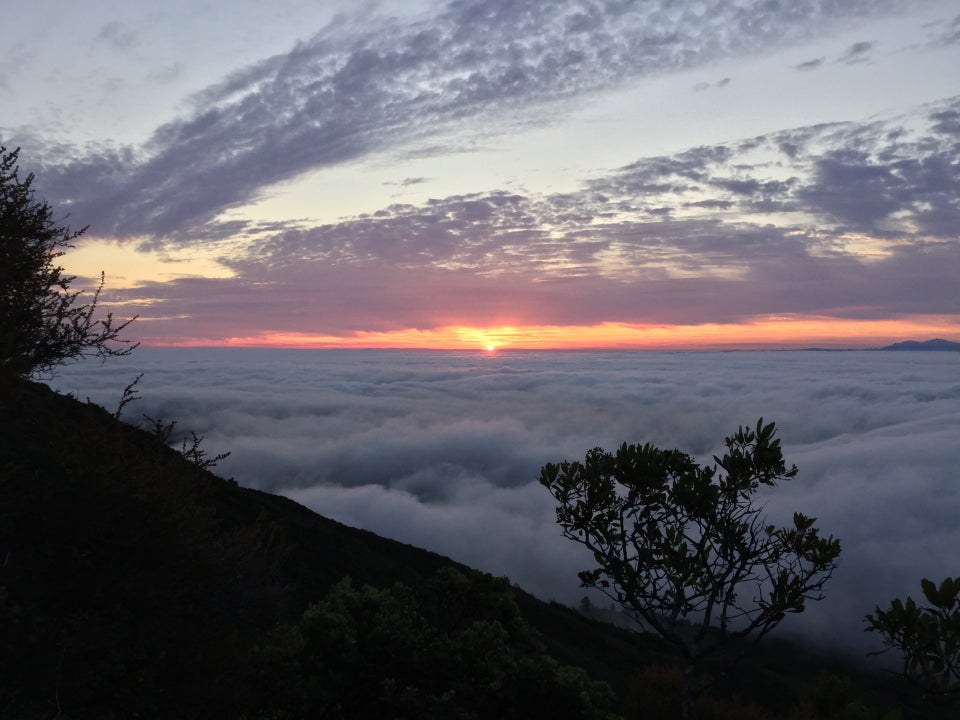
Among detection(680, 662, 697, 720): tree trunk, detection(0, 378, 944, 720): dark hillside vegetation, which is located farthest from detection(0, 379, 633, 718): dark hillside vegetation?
detection(680, 662, 697, 720): tree trunk

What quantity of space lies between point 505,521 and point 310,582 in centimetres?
11049

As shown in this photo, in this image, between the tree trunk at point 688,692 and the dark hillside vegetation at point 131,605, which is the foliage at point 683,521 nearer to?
the tree trunk at point 688,692

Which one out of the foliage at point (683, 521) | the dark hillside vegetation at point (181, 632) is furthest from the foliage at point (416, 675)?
the foliage at point (683, 521)

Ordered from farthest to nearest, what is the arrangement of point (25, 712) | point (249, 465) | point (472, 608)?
point (249, 465) → point (472, 608) → point (25, 712)

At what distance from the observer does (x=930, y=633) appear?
6203 mm

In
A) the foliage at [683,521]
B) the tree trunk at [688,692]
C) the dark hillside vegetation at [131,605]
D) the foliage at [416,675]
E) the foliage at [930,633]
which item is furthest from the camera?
the foliage at [683,521]

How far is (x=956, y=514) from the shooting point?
11800 centimetres

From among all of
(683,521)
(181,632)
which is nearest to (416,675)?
(181,632)

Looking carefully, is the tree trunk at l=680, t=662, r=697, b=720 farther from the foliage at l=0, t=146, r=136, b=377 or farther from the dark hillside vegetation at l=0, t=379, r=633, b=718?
the foliage at l=0, t=146, r=136, b=377

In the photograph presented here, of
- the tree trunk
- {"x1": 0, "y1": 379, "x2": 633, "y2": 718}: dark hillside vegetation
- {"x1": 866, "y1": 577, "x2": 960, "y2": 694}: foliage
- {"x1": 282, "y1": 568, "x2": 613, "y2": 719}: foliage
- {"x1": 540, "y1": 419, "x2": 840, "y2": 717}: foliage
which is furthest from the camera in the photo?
{"x1": 540, "y1": 419, "x2": 840, "y2": 717}: foliage

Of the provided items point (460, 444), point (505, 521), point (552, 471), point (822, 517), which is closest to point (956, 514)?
point (822, 517)

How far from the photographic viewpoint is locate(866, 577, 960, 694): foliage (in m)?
6.02

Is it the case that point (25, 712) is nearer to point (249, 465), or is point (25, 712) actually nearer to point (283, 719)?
point (283, 719)

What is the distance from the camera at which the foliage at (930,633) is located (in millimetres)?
6021
